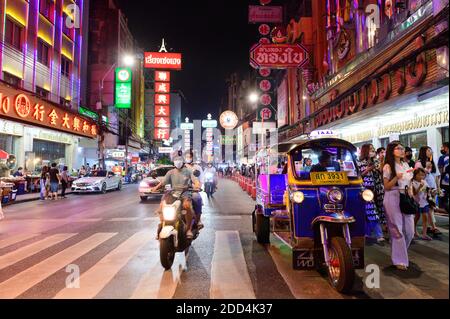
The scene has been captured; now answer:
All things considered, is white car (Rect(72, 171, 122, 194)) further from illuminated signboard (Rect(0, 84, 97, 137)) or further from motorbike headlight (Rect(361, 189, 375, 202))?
motorbike headlight (Rect(361, 189, 375, 202))

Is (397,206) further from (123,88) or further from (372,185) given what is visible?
(123,88)

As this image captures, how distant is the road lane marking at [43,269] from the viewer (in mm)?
4540

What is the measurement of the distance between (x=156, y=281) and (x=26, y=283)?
74.9 inches

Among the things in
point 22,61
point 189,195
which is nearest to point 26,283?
point 189,195

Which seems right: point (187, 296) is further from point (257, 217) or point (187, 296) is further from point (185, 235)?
point (257, 217)

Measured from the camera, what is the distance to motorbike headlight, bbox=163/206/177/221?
5.68 meters

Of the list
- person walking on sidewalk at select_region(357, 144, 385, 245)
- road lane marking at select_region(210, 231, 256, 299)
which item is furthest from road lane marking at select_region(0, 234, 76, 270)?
person walking on sidewalk at select_region(357, 144, 385, 245)

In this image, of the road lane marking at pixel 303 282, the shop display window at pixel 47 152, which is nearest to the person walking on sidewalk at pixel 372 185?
the road lane marking at pixel 303 282

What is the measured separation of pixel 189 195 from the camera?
667cm

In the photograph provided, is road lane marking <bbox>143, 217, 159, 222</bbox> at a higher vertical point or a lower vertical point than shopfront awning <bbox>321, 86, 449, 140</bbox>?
lower

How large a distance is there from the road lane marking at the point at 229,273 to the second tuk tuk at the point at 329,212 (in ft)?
2.80

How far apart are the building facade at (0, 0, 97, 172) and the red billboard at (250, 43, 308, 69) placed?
13.4 m

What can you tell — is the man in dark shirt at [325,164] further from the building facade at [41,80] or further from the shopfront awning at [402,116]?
the building facade at [41,80]

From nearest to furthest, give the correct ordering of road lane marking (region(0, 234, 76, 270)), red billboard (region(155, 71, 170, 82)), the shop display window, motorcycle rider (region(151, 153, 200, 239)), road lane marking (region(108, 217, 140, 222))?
road lane marking (region(0, 234, 76, 270)) → motorcycle rider (region(151, 153, 200, 239)) → road lane marking (region(108, 217, 140, 222)) → the shop display window → red billboard (region(155, 71, 170, 82))
